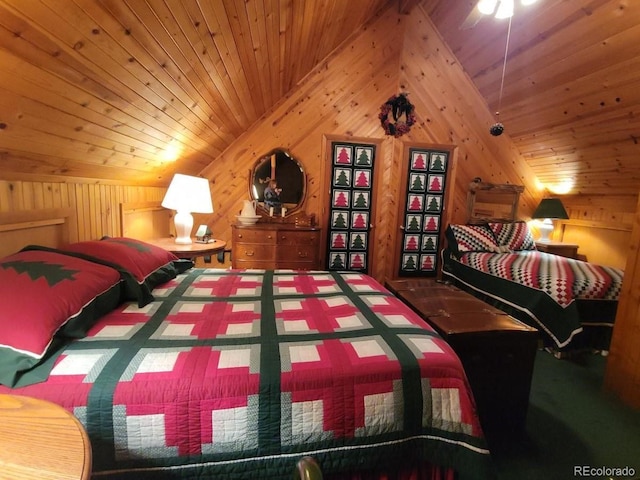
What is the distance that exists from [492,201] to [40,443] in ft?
15.1

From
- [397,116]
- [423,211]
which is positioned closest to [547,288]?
[423,211]

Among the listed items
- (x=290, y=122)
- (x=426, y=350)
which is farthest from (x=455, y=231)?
(x=426, y=350)

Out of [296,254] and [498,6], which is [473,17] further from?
[296,254]

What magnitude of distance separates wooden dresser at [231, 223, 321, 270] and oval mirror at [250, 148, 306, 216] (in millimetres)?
436

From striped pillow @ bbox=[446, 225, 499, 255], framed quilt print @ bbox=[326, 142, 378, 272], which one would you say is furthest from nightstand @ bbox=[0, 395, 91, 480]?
striped pillow @ bbox=[446, 225, 499, 255]

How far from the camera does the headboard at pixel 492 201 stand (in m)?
3.94

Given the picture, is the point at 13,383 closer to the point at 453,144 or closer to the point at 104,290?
the point at 104,290

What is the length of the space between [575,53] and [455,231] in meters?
1.86

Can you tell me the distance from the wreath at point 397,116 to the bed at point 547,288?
1.47 m

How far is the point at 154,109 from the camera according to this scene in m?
1.84

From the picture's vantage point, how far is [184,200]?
2523 mm

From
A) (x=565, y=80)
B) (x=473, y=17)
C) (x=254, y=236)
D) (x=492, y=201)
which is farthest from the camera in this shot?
(x=492, y=201)

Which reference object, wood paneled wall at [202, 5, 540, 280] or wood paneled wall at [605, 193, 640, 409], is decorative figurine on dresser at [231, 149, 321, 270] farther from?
wood paneled wall at [605, 193, 640, 409]

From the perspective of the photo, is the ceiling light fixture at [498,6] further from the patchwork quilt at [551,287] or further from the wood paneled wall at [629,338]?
the patchwork quilt at [551,287]
